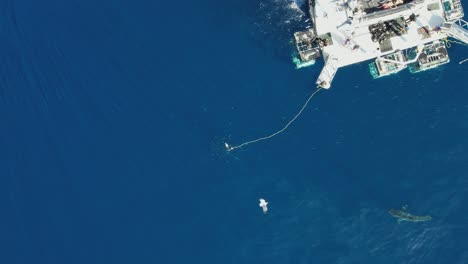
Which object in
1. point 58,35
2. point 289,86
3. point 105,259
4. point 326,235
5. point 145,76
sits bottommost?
point 326,235

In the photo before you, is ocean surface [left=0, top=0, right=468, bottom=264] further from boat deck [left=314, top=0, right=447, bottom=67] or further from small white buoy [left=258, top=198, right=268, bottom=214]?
boat deck [left=314, top=0, right=447, bottom=67]

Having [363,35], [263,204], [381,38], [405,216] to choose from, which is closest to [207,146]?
[263,204]

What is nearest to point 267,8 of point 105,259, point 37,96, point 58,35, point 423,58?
point 423,58

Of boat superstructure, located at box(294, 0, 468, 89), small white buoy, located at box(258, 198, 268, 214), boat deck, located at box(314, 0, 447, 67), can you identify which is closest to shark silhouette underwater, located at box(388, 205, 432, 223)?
small white buoy, located at box(258, 198, 268, 214)

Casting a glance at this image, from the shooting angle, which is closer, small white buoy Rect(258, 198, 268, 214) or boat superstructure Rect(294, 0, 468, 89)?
boat superstructure Rect(294, 0, 468, 89)

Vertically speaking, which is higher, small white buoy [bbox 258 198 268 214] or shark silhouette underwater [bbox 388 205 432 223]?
small white buoy [bbox 258 198 268 214]

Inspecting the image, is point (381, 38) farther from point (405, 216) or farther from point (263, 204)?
point (263, 204)

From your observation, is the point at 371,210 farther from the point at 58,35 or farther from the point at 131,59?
the point at 58,35
